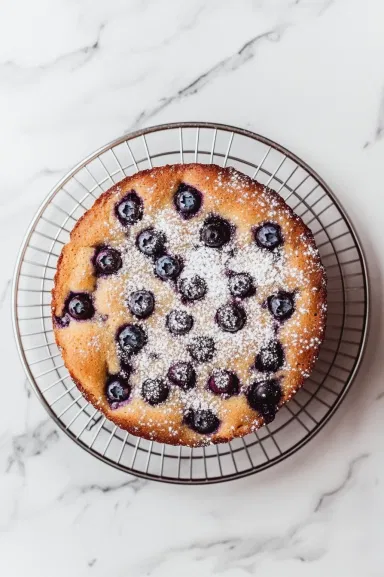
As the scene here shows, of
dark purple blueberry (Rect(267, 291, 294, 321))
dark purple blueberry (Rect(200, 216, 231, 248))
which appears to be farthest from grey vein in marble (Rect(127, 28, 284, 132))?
dark purple blueberry (Rect(267, 291, 294, 321))

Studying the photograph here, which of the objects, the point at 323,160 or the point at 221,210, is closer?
the point at 221,210

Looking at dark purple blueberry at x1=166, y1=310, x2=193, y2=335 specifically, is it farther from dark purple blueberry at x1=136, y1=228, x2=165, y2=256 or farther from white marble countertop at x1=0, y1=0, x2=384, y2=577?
white marble countertop at x1=0, y1=0, x2=384, y2=577

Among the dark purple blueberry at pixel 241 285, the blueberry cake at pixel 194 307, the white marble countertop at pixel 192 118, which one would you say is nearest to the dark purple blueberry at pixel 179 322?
the blueberry cake at pixel 194 307

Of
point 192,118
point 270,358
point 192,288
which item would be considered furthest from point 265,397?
point 192,118

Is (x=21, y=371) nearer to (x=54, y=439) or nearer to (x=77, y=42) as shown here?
(x=54, y=439)

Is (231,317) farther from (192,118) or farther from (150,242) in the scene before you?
(192,118)

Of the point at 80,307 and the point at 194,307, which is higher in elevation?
the point at 80,307

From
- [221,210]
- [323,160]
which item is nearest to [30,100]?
[221,210]

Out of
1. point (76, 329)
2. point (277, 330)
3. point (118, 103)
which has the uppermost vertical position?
point (118, 103)
